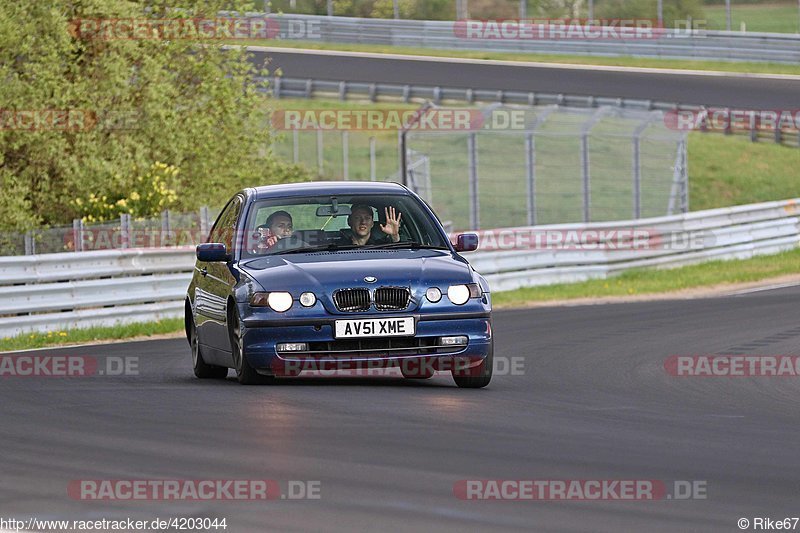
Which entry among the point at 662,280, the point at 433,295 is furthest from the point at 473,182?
the point at 433,295

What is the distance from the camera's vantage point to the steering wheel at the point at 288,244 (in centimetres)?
1204

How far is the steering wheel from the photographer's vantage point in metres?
12.0

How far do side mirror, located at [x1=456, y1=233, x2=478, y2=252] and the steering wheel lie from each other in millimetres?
1137

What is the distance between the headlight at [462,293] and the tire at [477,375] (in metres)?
0.39

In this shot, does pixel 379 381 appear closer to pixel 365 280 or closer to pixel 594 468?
pixel 365 280

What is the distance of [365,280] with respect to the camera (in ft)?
36.3

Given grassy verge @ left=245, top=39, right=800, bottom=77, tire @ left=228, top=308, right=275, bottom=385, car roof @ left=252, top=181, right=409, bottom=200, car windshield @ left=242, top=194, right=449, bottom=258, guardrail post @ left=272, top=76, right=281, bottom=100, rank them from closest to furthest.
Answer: tire @ left=228, top=308, right=275, bottom=385
car windshield @ left=242, top=194, right=449, bottom=258
car roof @ left=252, top=181, right=409, bottom=200
guardrail post @ left=272, top=76, right=281, bottom=100
grassy verge @ left=245, top=39, right=800, bottom=77

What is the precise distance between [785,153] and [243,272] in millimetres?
33338

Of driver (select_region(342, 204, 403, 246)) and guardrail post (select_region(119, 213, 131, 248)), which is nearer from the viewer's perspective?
driver (select_region(342, 204, 403, 246))

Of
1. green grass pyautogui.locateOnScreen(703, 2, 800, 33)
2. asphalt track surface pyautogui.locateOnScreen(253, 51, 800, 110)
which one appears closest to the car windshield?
asphalt track surface pyautogui.locateOnScreen(253, 51, 800, 110)

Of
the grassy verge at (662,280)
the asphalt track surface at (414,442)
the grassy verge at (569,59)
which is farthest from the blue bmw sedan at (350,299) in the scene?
the grassy verge at (569,59)

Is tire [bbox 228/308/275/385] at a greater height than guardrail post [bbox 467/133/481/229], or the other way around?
tire [bbox 228/308/275/385]

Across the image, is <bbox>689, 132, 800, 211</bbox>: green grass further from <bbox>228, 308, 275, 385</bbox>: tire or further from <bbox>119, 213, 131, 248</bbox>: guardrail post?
<bbox>228, 308, 275, 385</bbox>: tire

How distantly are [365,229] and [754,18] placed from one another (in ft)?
145
